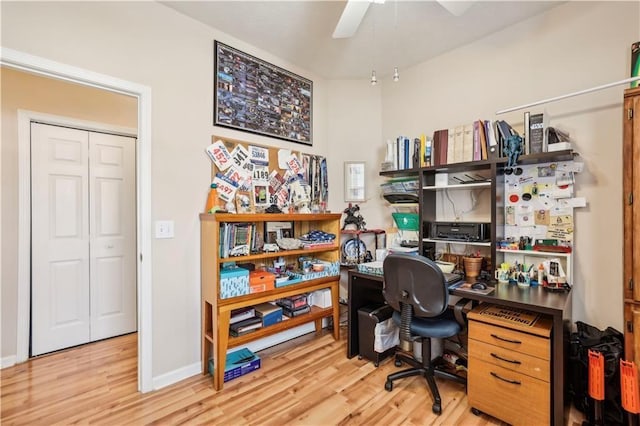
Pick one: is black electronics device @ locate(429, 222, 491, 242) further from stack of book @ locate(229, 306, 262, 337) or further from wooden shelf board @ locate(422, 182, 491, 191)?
stack of book @ locate(229, 306, 262, 337)

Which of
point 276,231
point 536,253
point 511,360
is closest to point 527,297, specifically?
point 511,360

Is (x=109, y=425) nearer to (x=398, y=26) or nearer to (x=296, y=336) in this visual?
(x=296, y=336)

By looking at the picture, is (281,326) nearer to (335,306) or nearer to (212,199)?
(335,306)

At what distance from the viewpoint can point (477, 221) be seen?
2.41 m

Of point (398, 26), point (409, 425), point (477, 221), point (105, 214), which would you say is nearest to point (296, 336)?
point (409, 425)

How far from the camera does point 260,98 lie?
2551 mm

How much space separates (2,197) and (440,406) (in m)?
3.46

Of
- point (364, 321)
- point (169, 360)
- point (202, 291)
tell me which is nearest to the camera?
point (169, 360)

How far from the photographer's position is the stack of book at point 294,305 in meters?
2.54

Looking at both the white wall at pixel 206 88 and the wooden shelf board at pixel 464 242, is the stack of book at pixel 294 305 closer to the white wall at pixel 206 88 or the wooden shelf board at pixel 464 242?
the white wall at pixel 206 88

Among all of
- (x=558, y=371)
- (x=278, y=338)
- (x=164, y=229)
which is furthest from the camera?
(x=278, y=338)

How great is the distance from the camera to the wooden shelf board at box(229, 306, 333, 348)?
2.12 metres

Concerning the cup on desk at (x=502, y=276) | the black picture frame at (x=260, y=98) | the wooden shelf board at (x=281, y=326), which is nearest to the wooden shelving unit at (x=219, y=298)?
the wooden shelf board at (x=281, y=326)

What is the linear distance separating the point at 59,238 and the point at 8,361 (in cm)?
98
